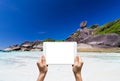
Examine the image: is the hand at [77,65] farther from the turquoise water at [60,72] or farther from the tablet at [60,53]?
the turquoise water at [60,72]

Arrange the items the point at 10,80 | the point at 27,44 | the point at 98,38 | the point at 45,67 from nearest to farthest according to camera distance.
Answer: the point at 45,67
the point at 10,80
the point at 98,38
the point at 27,44

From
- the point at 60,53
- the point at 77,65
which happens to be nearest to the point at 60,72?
the point at 60,53

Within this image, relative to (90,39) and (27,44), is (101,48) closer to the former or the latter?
(90,39)

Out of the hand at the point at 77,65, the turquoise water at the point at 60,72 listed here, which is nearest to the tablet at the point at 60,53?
the hand at the point at 77,65

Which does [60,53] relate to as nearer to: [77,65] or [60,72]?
[77,65]

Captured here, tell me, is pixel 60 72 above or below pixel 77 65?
below

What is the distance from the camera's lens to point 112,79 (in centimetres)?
538

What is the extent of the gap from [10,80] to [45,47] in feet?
9.94

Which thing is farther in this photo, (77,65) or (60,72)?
(60,72)

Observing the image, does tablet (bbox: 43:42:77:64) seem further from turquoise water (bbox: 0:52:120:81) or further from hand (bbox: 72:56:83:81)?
turquoise water (bbox: 0:52:120:81)

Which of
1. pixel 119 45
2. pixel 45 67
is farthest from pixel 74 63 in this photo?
pixel 119 45

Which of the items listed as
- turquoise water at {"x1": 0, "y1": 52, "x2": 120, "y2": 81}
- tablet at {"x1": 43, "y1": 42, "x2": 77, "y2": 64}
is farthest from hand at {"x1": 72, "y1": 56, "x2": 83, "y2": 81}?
turquoise water at {"x1": 0, "y1": 52, "x2": 120, "y2": 81}

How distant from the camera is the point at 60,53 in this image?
2521 millimetres

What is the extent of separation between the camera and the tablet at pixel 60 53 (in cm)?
246
